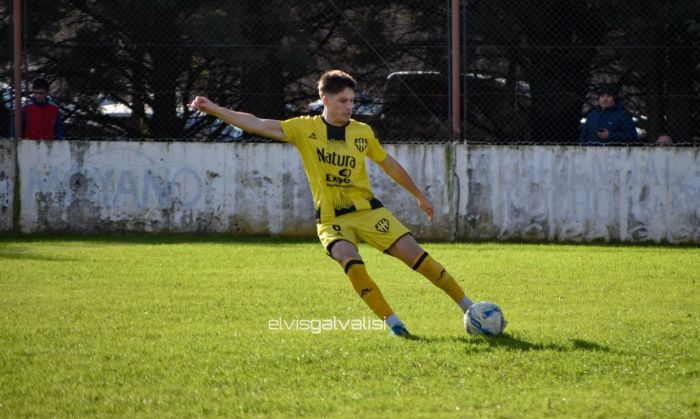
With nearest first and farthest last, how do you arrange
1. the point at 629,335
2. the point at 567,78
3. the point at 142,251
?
the point at 629,335
the point at 142,251
the point at 567,78

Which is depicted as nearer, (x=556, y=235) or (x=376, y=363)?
Result: (x=376, y=363)

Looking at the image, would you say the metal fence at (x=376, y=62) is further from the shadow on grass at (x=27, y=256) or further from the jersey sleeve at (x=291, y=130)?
the jersey sleeve at (x=291, y=130)

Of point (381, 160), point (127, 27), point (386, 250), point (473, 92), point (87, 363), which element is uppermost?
point (127, 27)

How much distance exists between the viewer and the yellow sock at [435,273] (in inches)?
293

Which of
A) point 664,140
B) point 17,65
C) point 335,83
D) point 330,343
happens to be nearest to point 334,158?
point 335,83

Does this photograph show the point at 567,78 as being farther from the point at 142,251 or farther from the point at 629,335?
→ the point at 629,335

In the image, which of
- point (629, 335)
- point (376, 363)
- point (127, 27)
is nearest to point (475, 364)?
point (376, 363)

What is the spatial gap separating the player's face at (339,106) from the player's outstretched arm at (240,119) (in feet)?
1.22

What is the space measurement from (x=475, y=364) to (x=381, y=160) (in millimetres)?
2253

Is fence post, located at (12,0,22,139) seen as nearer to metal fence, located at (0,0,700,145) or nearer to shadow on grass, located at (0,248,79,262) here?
metal fence, located at (0,0,700,145)

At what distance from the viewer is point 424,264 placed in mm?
7441

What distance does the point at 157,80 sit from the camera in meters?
15.0

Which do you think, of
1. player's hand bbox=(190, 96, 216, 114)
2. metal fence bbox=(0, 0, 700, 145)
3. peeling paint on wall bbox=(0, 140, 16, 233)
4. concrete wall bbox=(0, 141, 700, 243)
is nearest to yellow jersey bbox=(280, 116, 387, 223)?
player's hand bbox=(190, 96, 216, 114)

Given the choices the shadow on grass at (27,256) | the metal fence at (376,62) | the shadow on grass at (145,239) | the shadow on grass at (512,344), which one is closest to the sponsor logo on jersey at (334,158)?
the shadow on grass at (512,344)
